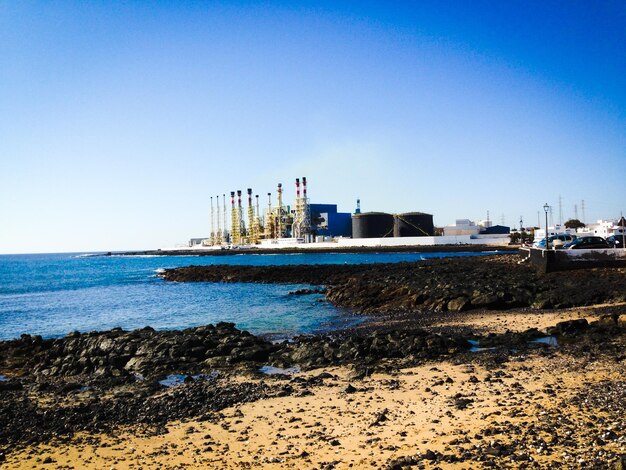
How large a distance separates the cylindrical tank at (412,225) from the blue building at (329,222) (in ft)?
58.3

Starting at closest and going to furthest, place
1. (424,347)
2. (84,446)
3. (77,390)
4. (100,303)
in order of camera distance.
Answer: (84,446) < (77,390) < (424,347) < (100,303)

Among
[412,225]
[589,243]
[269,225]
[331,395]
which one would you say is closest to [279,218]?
[269,225]

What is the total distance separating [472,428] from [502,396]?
5.91ft

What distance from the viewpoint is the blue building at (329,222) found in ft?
443

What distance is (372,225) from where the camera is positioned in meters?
124

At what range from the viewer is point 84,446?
28.4 feet

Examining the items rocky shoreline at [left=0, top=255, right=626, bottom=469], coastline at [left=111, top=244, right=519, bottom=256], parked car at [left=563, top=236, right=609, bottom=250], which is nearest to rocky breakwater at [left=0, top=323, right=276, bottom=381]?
rocky shoreline at [left=0, top=255, right=626, bottom=469]

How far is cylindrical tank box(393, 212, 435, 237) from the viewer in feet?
399

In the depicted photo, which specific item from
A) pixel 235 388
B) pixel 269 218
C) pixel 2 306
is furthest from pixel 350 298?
pixel 269 218

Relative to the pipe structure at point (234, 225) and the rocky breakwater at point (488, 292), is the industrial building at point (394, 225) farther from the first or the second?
the rocky breakwater at point (488, 292)

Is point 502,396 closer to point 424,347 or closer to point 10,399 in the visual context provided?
point 424,347

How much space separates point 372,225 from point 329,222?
1556 cm

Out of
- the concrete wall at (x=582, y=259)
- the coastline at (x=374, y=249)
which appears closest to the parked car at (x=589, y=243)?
the concrete wall at (x=582, y=259)

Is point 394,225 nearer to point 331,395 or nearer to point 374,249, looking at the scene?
point 374,249
